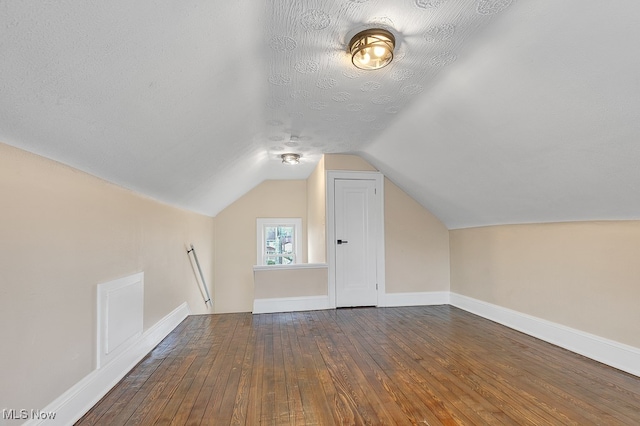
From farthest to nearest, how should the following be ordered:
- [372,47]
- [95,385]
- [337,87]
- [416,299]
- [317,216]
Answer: [317,216] < [416,299] < [337,87] < [95,385] < [372,47]

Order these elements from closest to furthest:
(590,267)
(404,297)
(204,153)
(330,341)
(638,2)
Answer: (638,2)
(590,267)
(204,153)
(330,341)
(404,297)

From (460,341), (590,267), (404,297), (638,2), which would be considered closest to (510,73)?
(638,2)

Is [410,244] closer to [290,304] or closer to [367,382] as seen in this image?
[290,304]

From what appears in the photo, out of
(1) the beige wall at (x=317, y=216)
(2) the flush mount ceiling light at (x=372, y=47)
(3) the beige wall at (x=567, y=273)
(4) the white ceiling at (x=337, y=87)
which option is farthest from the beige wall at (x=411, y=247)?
(2) the flush mount ceiling light at (x=372, y=47)

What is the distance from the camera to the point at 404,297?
470 centimetres

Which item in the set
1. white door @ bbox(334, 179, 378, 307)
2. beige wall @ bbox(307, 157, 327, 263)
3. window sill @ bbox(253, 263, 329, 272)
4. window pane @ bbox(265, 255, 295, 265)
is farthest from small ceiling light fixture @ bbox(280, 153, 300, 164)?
window pane @ bbox(265, 255, 295, 265)

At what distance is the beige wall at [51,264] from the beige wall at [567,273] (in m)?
3.72

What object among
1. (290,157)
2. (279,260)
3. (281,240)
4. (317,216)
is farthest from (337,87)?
(279,260)

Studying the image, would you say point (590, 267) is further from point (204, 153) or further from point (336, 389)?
point (204, 153)

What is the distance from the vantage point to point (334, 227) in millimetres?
4602

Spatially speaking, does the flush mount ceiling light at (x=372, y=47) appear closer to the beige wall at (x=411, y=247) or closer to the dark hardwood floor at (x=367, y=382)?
the dark hardwood floor at (x=367, y=382)

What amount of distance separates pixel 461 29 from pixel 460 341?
2.67m

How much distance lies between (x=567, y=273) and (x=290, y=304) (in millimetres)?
3096

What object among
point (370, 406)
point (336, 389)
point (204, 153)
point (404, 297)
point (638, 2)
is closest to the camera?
point (638, 2)
